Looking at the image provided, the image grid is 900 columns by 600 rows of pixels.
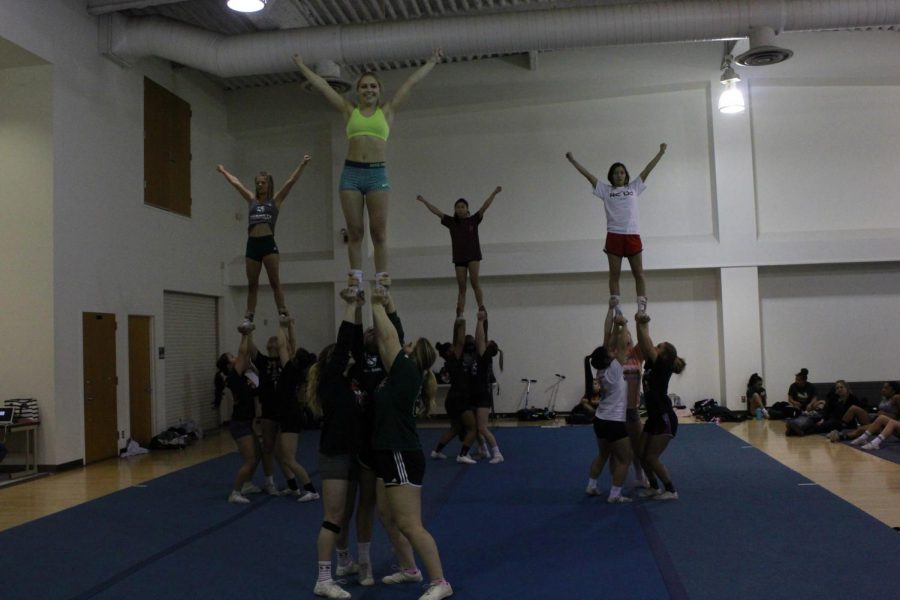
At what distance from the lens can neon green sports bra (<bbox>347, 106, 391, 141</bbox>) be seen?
5.21 m

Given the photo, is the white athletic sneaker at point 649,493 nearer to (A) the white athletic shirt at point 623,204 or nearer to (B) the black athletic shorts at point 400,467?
(A) the white athletic shirt at point 623,204

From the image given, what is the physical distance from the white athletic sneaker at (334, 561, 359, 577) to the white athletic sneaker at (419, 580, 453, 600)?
0.77m

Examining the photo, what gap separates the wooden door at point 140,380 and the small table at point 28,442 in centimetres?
187

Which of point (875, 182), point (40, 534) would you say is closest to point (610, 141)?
point (875, 182)

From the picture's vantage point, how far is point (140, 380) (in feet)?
38.8

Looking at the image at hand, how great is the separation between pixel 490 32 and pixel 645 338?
19.5ft

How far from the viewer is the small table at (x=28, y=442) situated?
30.0 ft

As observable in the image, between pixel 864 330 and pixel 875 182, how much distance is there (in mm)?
2955

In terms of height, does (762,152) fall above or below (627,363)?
above

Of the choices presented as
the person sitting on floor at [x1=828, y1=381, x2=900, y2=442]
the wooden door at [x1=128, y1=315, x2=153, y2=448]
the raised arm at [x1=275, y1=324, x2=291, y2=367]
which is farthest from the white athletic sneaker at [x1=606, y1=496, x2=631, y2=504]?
the wooden door at [x1=128, y1=315, x2=153, y2=448]

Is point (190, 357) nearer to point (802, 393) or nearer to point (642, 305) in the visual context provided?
point (642, 305)

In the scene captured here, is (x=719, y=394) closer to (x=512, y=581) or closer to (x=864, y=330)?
(x=864, y=330)

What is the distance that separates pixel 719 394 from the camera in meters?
13.9

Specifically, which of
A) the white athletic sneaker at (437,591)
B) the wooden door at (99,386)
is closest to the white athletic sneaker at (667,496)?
the white athletic sneaker at (437,591)
